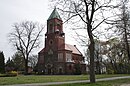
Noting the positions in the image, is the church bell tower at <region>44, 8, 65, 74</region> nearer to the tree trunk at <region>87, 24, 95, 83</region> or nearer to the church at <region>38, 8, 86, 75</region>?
the church at <region>38, 8, 86, 75</region>

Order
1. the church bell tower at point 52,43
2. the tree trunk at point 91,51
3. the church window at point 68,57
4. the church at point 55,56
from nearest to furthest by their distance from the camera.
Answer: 1. the tree trunk at point 91,51
2. the church at point 55,56
3. the church bell tower at point 52,43
4. the church window at point 68,57

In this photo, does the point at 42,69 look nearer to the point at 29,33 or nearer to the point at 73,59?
the point at 73,59

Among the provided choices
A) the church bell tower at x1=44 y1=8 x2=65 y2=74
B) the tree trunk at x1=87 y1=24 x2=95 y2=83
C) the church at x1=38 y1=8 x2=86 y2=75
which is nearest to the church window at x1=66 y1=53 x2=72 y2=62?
the church at x1=38 y1=8 x2=86 y2=75

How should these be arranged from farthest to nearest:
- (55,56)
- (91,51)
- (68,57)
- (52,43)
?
(52,43)
(68,57)
(55,56)
(91,51)

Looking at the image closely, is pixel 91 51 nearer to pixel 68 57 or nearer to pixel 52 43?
pixel 68 57

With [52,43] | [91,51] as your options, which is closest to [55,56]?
[52,43]

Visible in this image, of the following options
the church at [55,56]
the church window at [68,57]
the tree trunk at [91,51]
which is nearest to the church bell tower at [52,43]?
the church at [55,56]

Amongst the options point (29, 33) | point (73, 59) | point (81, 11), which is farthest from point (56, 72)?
point (81, 11)

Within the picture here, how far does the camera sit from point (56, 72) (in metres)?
73.3

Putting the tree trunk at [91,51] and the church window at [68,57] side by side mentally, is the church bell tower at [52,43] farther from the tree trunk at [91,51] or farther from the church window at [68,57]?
the tree trunk at [91,51]

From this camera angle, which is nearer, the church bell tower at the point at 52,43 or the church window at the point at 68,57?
the church bell tower at the point at 52,43

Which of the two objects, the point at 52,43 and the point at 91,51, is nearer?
the point at 91,51

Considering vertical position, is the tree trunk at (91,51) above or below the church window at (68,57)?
below

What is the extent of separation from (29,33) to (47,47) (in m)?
15.3
